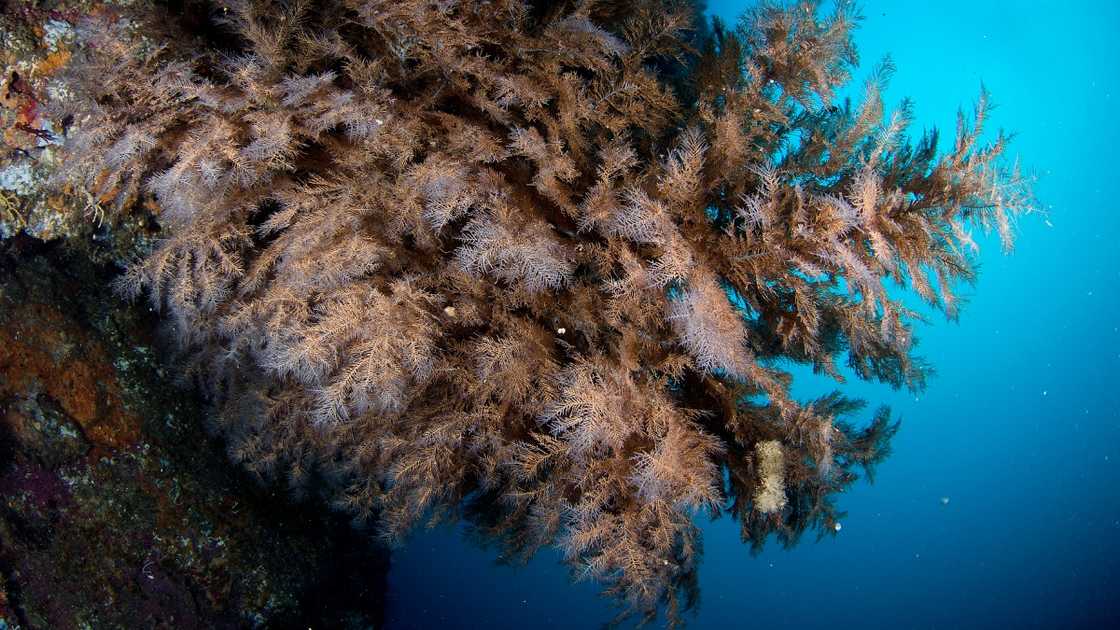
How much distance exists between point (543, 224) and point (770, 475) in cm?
181

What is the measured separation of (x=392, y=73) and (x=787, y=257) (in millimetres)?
2207

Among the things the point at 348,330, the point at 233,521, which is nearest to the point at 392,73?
the point at 348,330

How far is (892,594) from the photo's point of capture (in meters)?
16.5

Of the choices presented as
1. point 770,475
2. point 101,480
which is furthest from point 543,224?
point 101,480

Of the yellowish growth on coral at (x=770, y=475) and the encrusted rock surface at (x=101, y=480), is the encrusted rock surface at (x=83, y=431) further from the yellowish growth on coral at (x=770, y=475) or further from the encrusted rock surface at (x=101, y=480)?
the yellowish growth on coral at (x=770, y=475)

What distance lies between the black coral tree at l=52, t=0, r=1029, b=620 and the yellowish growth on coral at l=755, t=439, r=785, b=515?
15mm

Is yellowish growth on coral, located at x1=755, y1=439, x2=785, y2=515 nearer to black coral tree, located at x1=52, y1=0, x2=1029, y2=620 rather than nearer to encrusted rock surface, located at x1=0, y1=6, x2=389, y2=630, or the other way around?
black coral tree, located at x1=52, y1=0, x2=1029, y2=620

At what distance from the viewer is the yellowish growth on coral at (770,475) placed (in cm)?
284

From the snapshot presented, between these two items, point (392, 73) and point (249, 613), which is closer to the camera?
point (392, 73)

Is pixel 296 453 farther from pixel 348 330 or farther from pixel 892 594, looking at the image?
pixel 892 594

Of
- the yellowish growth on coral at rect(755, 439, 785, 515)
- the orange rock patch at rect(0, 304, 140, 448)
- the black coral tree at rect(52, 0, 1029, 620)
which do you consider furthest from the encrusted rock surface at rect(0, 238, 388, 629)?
the yellowish growth on coral at rect(755, 439, 785, 515)

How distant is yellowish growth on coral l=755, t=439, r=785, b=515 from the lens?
2836mm

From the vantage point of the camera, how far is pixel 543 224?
262 cm

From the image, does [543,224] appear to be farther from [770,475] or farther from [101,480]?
[101,480]
